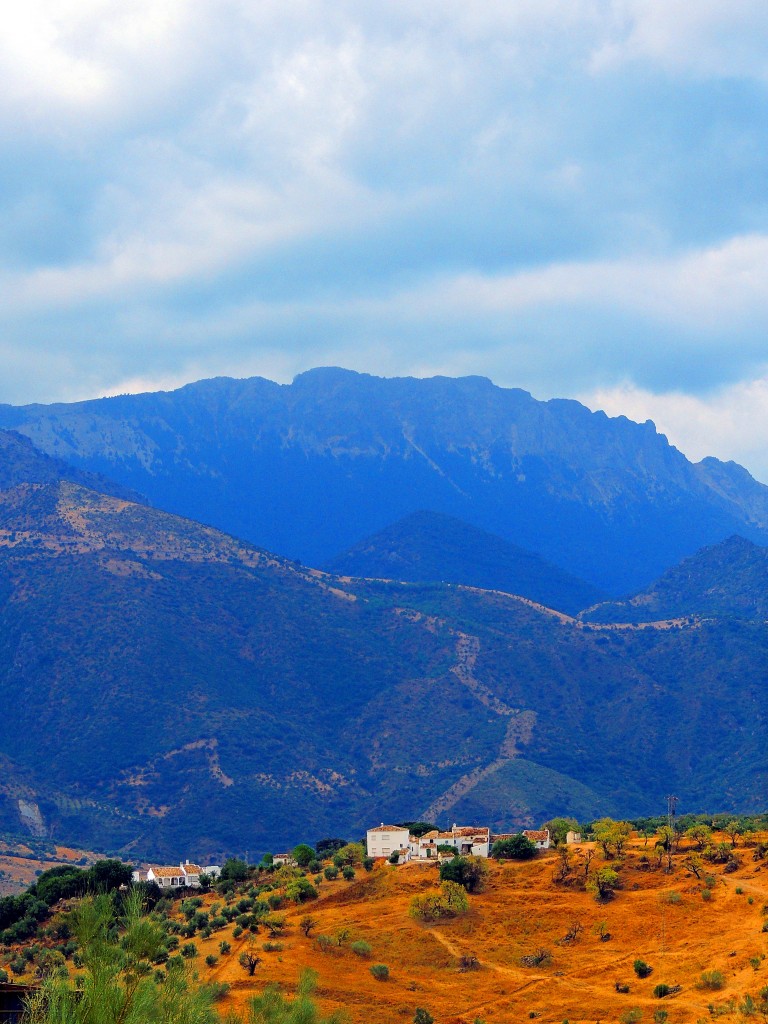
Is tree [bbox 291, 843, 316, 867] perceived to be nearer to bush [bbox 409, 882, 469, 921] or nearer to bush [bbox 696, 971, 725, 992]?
bush [bbox 409, 882, 469, 921]

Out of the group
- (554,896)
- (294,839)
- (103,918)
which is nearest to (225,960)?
(554,896)

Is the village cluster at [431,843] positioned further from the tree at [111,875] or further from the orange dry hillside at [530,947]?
the tree at [111,875]

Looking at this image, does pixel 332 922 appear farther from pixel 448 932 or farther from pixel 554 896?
pixel 554 896

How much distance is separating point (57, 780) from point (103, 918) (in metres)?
168

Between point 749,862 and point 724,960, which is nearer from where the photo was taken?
point 724,960

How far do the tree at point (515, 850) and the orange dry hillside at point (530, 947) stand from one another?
3.20 metres

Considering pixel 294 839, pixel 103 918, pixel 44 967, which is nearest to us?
pixel 103 918

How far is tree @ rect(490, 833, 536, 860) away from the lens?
82688mm

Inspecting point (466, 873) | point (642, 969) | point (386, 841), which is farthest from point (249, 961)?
point (386, 841)

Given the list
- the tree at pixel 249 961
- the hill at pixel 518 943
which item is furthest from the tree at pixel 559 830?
the tree at pixel 249 961

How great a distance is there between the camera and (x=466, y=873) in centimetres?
7550

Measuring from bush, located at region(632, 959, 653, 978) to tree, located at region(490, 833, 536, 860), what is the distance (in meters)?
21.2

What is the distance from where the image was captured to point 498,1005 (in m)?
59.3

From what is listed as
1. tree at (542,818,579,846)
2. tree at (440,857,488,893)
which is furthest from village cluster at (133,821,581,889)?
tree at (440,857,488,893)
